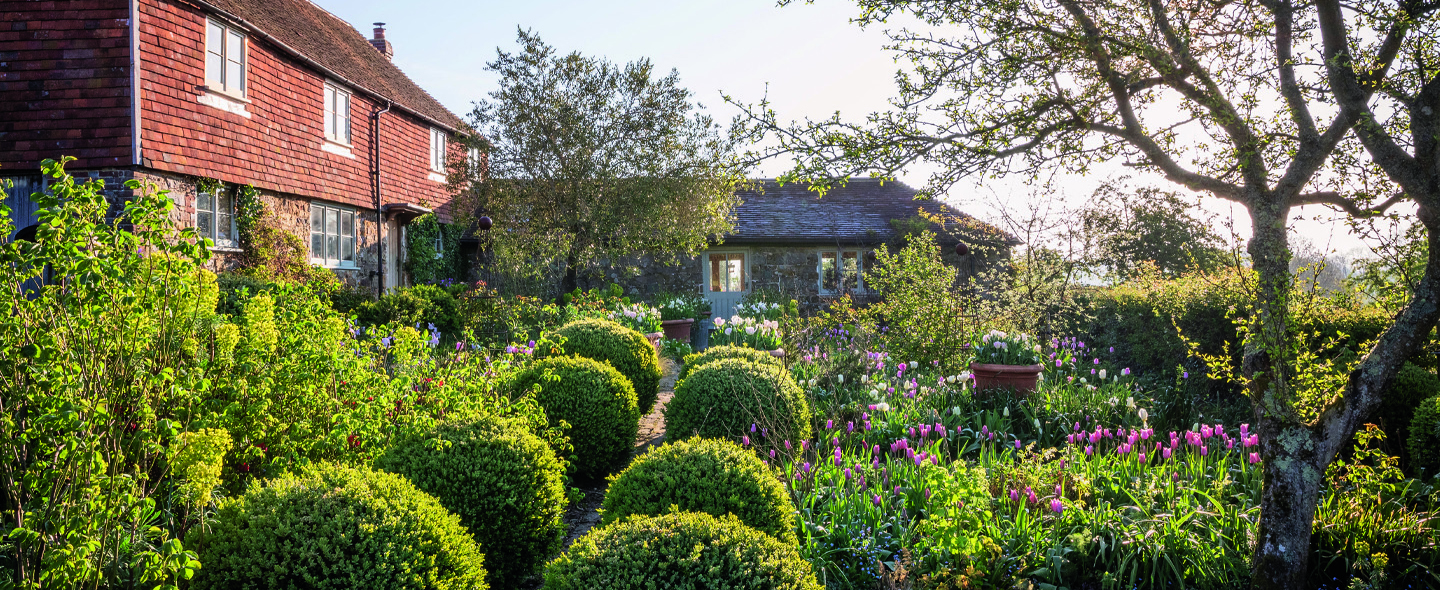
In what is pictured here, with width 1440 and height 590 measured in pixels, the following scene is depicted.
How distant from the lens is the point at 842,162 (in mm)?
3699

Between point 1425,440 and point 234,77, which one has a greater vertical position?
point 234,77

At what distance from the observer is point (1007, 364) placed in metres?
6.86

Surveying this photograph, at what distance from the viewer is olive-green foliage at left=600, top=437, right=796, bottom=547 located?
3148 millimetres

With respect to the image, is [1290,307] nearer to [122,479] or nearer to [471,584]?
[471,584]

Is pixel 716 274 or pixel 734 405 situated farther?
pixel 716 274

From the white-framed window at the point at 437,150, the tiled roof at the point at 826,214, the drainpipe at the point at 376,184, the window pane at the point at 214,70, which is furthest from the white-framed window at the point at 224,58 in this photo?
the tiled roof at the point at 826,214

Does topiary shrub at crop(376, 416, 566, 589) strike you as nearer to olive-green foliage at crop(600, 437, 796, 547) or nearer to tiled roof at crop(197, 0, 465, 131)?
olive-green foliage at crop(600, 437, 796, 547)

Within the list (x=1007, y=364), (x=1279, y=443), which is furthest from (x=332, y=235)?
(x=1279, y=443)

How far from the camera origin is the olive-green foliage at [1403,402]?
4.80m

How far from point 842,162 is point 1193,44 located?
1.78 meters

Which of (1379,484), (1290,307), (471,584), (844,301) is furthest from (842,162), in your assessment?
(844,301)

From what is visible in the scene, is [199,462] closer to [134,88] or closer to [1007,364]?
[1007,364]

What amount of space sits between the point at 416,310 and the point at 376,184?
5.43 meters

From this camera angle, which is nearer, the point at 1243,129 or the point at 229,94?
the point at 1243,129
